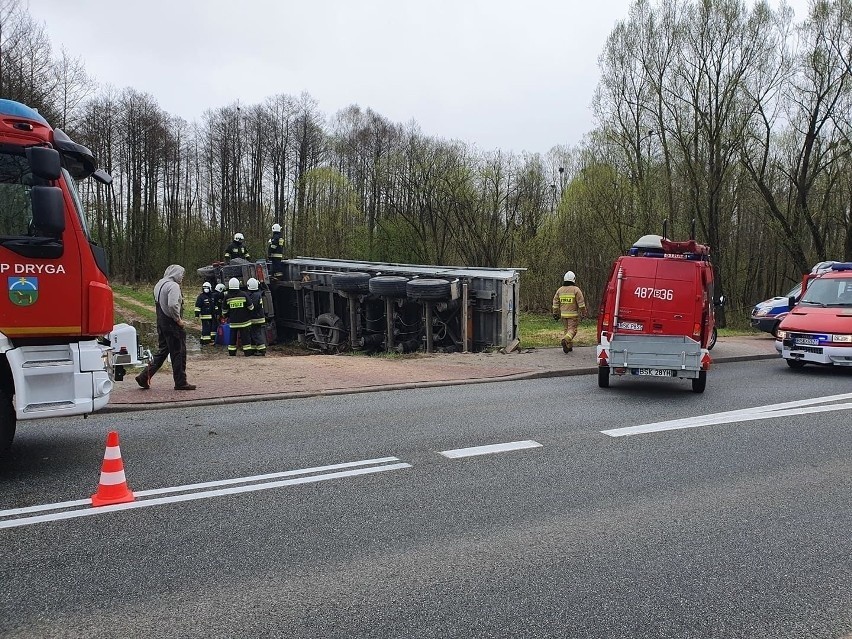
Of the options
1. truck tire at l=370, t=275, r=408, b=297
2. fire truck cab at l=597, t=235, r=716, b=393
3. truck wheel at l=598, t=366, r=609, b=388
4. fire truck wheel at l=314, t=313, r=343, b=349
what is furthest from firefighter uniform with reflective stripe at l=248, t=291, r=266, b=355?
fire truck cab at l=597, t=235, r=716, b=393

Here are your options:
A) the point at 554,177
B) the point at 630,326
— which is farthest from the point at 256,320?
the point at 554,177

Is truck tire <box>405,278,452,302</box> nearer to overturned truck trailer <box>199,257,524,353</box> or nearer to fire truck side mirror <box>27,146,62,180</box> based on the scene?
overturned truck trailer <box>199,257,524,353</box>

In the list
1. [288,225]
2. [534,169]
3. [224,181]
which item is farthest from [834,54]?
[224,181]

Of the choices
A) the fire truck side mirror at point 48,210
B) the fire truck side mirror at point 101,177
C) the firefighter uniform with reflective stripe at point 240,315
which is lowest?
the firefighter uniform with reflective stripe at point 240,315

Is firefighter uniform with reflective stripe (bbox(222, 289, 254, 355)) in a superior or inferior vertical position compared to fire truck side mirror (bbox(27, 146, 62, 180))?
inferior

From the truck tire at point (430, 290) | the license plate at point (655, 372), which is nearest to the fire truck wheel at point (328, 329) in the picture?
the truck tire at point (430, 290)

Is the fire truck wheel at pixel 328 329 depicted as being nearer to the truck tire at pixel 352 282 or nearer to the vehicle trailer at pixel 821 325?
the truck tire at pixel 352 282

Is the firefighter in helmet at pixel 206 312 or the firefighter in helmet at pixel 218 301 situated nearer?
the firefighter in helmet at pixel 206 312

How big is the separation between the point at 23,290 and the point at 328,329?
540 inches

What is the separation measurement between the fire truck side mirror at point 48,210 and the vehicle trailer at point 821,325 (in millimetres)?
12800

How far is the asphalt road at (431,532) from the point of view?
366 centimetres

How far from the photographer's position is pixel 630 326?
11172 mm

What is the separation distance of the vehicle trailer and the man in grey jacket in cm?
1114

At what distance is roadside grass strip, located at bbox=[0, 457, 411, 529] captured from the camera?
16.5 ft
